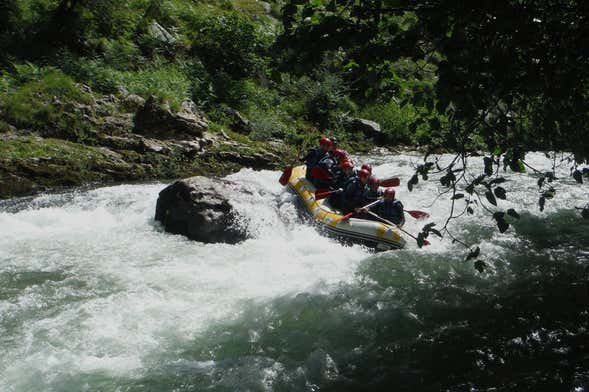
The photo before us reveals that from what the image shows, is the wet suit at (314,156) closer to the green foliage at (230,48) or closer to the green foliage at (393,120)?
the green foliage at (393,120)

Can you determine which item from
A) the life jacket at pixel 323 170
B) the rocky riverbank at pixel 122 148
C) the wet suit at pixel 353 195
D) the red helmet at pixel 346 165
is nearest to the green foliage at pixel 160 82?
the rocky riverbank at pixel 122 148

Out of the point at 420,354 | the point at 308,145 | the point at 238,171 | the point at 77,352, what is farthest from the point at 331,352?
the point at 308,145

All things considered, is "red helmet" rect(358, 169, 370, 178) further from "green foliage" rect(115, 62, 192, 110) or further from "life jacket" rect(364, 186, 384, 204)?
"green foliage" rect(115, 62, 192, 110)

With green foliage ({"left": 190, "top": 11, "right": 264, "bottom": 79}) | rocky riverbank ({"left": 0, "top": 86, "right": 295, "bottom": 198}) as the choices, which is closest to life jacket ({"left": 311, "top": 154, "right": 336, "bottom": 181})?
rocky riverbank ({"left": 0, "top": 86, "right": 295, "bottom": 198})

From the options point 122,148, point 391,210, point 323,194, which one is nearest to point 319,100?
point 122,148

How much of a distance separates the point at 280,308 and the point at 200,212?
3.17m

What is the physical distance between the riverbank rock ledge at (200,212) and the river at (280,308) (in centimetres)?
24

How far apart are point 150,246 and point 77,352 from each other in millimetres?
3318

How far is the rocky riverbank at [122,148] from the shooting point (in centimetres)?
1119

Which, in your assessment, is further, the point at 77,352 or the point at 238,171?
the point at 238,171

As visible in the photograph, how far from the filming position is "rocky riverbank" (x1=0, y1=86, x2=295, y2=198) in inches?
440

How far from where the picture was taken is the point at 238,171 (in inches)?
536

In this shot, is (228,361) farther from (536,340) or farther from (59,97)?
(59,97)

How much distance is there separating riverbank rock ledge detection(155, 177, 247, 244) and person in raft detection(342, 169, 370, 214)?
2008 mm
